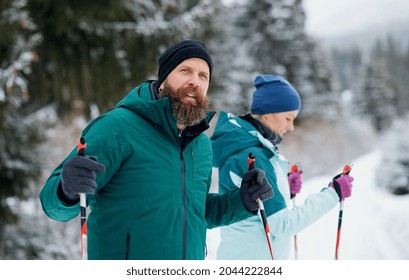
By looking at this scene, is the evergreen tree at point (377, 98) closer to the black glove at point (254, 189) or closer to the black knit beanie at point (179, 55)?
the black glove at point (254, 189)

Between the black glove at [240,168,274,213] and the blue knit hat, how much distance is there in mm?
859

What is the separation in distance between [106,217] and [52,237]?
6.09 meters

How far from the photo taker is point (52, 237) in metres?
7.42

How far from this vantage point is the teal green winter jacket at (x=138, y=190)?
1.81 metres

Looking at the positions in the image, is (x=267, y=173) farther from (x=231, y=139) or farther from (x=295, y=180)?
(x=295, y=180)

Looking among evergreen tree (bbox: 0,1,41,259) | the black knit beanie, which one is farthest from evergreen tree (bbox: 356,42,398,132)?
the black knit beanie

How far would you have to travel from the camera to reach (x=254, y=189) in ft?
7.09

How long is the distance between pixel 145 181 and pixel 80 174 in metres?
0.32

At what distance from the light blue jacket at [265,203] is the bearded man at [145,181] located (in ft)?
2.04

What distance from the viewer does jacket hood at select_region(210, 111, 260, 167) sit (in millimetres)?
2746

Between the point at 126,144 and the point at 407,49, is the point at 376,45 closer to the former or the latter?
the point at 407,49

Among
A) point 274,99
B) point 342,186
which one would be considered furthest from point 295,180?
point 274,99

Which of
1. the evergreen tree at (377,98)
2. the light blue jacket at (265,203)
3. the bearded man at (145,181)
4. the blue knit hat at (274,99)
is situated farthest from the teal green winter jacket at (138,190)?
the evergreen tree at (377,98)
